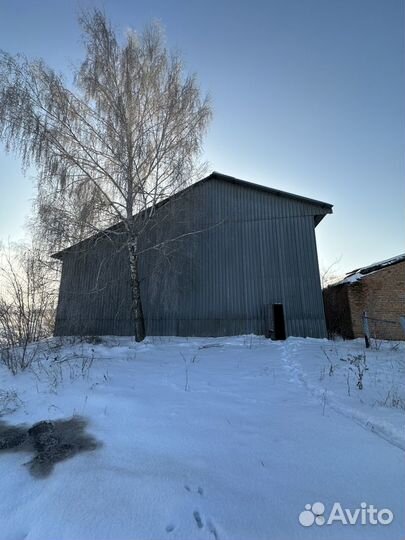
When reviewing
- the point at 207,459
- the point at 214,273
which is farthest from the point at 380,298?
the point at 207,459

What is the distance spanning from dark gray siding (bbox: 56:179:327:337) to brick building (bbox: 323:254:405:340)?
2833mm

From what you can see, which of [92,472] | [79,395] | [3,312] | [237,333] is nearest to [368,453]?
[92,472]

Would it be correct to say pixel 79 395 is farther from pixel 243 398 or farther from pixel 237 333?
pixel 237 333

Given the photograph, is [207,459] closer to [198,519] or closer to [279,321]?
[198,519]

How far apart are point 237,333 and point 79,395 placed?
23.9 ft

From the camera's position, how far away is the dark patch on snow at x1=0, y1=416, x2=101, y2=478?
2193 mm

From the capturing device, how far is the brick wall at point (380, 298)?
11.4 m

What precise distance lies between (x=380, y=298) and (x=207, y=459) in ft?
39.8

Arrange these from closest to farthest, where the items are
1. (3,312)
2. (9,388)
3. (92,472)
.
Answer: (92,472) → (9,388) → (3,312)

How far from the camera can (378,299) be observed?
1162cm

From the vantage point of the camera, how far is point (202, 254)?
11312mm

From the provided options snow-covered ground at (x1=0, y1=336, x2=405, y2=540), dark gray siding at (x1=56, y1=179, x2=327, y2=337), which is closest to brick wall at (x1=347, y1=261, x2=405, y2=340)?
dark gray siding at (x1=56, y1=179, x2=327, y2=337)

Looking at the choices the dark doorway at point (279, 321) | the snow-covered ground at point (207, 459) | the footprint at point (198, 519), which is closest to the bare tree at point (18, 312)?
the snow-covered ground at point (207, 459)

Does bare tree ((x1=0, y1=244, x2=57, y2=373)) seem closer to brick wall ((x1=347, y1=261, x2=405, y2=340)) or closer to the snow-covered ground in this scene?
the snow-covered ground
